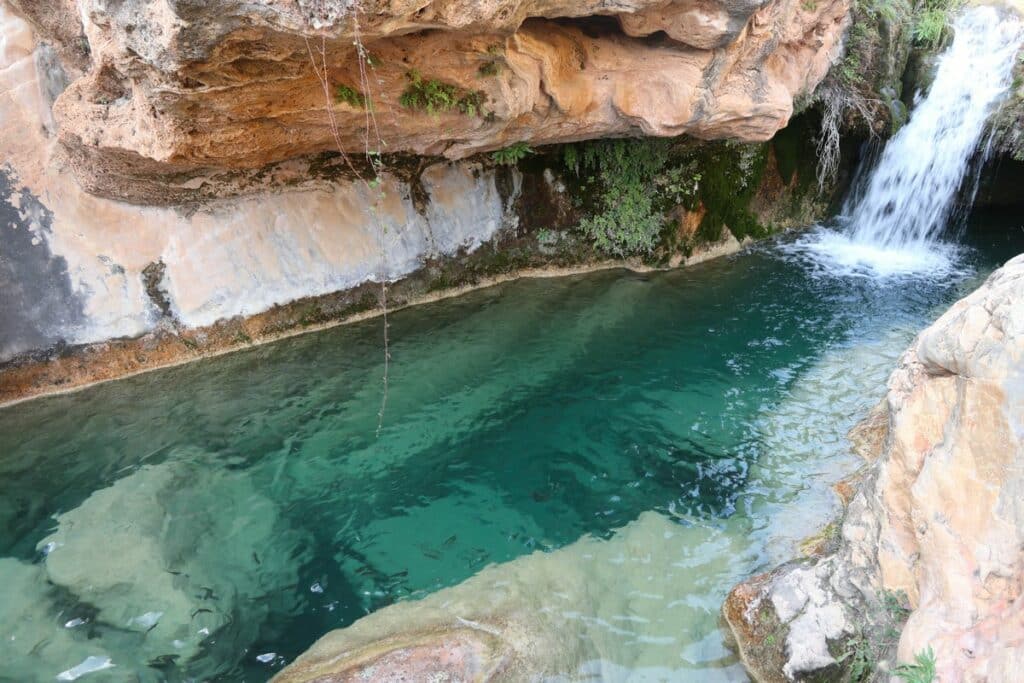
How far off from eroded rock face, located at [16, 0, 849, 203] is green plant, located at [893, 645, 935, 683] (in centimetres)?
469

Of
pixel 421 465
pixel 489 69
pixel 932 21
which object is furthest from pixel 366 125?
pixel 932 21

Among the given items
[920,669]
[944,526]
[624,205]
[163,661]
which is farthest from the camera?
[624,205]

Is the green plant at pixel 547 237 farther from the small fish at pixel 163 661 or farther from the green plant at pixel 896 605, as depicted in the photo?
the small fish at pixel 163 661

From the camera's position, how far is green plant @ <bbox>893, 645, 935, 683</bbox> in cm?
322

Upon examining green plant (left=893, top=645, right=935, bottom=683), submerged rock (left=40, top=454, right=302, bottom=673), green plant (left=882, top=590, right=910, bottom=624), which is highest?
green plant (left=893, top=645, right=935, bottom=683)

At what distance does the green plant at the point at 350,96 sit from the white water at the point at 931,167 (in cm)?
747

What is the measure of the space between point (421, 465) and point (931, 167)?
32.1 feet

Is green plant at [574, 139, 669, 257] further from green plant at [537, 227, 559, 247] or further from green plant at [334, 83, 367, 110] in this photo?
green plant at [334, 83, 367, 110]

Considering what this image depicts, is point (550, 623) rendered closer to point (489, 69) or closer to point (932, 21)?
point (489, 69)

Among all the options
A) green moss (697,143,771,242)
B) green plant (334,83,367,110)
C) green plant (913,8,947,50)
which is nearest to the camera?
green plant (334,83,367,110)

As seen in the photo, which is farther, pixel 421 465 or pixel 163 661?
pixel 421 465

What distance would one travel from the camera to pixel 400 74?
20.4 ft

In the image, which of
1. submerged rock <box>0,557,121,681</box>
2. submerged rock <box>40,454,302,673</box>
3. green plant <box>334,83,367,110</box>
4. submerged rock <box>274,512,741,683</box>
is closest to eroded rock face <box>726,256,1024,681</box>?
submerged rock <box>274,512,741,683</box>

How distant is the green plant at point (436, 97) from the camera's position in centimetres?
646
